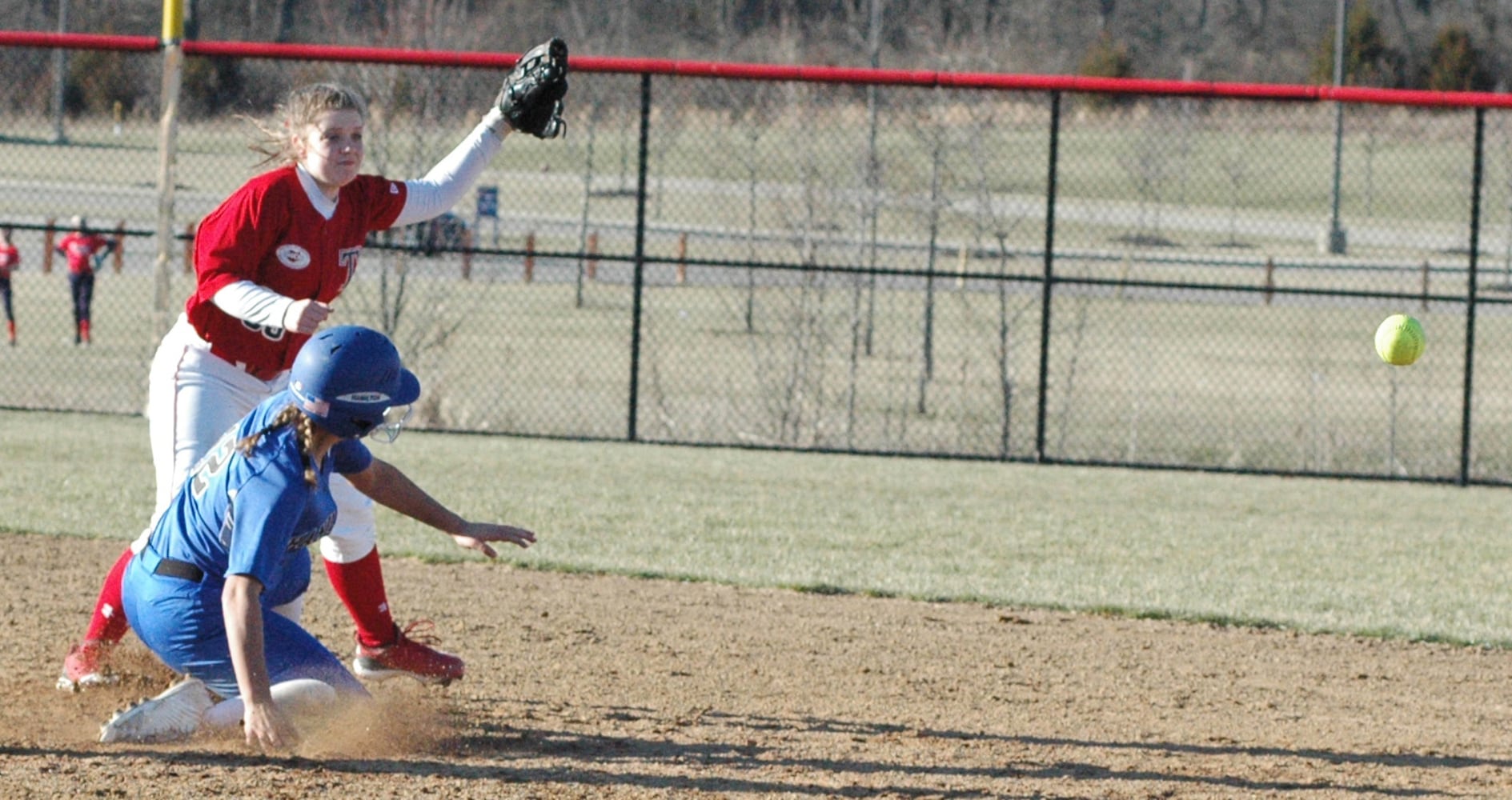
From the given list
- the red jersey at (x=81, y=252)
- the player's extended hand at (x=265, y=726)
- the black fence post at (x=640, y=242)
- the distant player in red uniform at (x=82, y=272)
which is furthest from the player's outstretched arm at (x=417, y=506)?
the red jersey at (x=81, y=252)

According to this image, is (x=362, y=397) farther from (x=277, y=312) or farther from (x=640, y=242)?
(x=640, y=242)

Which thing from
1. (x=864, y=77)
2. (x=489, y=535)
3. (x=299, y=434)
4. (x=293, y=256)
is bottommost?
(x=489, y=535)

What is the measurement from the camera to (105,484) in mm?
8695

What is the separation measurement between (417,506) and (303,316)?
0.59 meters

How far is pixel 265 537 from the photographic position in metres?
3.76

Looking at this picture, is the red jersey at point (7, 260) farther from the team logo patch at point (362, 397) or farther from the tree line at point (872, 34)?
the team logo patch at point (362, 397)

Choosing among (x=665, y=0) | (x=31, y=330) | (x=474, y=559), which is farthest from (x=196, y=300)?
(x=665, y=0)

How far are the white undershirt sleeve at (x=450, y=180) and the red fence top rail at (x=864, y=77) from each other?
17.1 ft

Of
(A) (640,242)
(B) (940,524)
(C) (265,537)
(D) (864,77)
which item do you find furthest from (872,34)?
(C) (265,537)

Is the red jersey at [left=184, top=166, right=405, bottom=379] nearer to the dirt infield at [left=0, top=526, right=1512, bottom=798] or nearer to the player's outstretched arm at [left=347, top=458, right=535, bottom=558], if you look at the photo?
the player's outstretched arm at [left=347, top=458, right=535, bottom=558]

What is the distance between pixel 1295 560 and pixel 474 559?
3.78 m

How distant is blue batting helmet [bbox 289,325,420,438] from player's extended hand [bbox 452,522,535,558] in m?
0.51

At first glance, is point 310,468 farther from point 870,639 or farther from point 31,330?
point 31,330

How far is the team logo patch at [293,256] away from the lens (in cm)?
441
